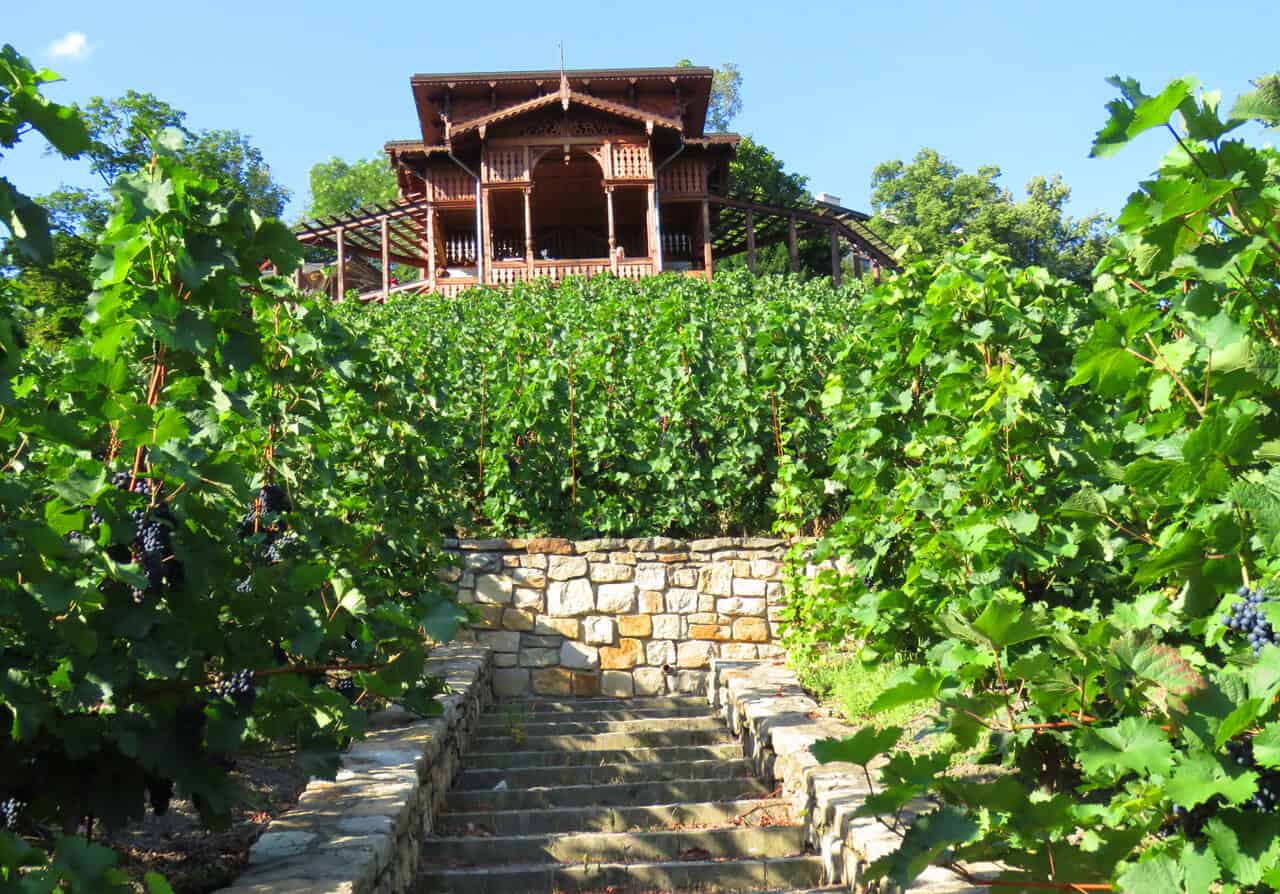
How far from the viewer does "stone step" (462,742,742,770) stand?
19.9 ft

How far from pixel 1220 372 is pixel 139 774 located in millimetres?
2473

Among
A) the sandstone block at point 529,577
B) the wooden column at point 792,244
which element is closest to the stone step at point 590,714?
the sandstone block at point 529,577

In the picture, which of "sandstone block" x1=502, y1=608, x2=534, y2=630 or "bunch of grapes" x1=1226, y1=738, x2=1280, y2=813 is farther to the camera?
"sandstone block" x1=502, y1=608, x2=534, y2=630

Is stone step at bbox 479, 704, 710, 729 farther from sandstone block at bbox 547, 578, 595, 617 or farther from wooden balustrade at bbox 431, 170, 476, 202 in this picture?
wooden balustrade at bbox 431, 170, 476, 202

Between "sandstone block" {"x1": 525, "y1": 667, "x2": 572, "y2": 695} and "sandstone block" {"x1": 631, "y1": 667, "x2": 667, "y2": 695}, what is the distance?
1.63 feet

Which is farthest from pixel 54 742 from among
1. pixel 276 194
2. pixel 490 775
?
pixel 276 194

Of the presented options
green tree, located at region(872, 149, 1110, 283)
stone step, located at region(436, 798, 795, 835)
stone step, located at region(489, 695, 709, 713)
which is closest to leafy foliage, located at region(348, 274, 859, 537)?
stone step, located at region(489, 695, 709, 713)

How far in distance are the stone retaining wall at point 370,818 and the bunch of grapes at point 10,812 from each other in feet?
2.24

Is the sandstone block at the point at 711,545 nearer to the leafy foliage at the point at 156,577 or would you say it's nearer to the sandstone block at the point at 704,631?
the sandstone block at the point at 704,631

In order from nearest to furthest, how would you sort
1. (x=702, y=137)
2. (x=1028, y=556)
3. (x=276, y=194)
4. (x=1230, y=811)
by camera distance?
1. (x=1230, y=811)
2. (x=1028, y=556)
3. (x=702, y=137)
4. (x=276, y=194)

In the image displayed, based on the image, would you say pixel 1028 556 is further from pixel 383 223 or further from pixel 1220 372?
pixel 383 223

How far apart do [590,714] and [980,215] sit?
3075cm

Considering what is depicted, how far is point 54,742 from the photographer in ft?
8.35

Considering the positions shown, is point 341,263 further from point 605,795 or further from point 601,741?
point 605,795
